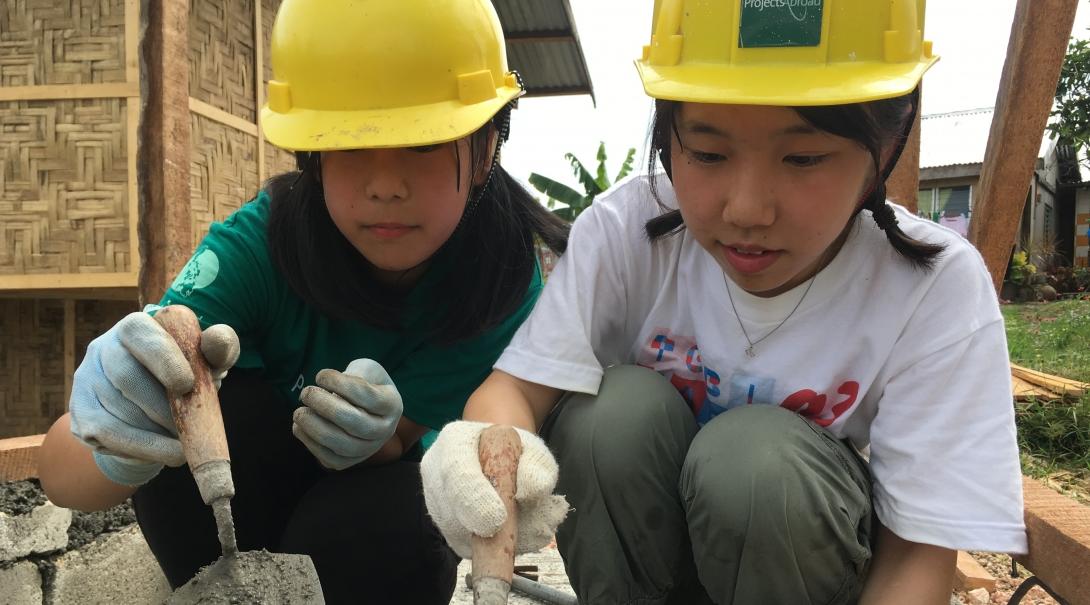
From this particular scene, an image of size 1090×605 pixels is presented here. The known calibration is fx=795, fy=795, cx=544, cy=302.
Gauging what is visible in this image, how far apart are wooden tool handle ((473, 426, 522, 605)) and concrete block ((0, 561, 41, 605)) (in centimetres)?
155

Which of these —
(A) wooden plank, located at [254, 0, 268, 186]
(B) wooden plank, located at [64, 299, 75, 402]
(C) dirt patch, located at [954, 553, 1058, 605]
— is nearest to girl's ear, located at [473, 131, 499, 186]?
(C) dirt patch, located at [954, 553, 1058, 605]

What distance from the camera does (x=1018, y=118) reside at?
2.42 meters

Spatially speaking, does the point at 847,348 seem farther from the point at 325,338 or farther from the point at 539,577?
A: the point at 539,577

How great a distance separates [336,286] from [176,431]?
1.60ft

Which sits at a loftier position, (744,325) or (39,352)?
(744,325)

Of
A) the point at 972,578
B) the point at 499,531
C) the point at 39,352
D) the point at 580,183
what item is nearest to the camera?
the point at 499,531

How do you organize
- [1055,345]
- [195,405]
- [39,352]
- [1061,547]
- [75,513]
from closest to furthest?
1. [195,405]
2. [1061,547]
3. [75,513]
4. [39,352]
5. [1055,345]

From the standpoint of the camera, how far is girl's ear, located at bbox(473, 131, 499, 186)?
1.69 m

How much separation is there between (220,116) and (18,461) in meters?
1.78

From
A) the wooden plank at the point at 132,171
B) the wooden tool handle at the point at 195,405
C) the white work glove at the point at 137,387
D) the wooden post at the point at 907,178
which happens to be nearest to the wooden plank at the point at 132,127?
the wooden plank at the point at 132,171

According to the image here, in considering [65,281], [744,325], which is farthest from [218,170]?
[744,325]

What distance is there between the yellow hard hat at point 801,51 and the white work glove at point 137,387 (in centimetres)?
85

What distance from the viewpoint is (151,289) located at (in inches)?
99.2

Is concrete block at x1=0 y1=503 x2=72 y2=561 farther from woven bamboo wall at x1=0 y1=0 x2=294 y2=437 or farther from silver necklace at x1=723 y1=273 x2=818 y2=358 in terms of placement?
silver necklace at x1=723 y1=273 x2=818 y2=358
